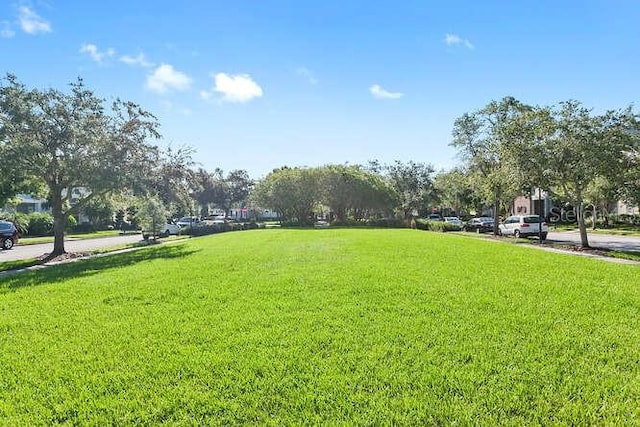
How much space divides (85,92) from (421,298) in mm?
16509

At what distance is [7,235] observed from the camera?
23.7 metres

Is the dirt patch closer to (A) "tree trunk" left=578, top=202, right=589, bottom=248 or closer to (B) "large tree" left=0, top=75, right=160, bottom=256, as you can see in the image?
(B) "large tree" left=0, top=75, right=160, bottom=256

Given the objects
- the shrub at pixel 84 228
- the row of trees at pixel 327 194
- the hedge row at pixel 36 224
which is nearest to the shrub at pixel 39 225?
the hedge row at pixel 36 224

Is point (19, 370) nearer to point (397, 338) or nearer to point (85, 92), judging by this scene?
point (397, 338)

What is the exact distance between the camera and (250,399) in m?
3.45

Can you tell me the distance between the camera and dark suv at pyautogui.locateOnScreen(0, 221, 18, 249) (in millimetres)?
23519

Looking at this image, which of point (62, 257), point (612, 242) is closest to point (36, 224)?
point (62, 257)

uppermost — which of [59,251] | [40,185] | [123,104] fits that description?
[123,104]

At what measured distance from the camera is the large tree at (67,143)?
51.2 feet

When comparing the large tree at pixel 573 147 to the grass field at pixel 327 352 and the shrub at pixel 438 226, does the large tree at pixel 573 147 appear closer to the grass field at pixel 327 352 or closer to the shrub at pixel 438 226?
the grass field at pixel 327 352

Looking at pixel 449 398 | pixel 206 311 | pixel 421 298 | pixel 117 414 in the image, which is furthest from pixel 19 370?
pixel 421 298

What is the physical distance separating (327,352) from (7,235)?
25618mm

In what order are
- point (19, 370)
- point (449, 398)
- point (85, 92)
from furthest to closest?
point (85, 92) → point (19, 370) → point (449, 398)

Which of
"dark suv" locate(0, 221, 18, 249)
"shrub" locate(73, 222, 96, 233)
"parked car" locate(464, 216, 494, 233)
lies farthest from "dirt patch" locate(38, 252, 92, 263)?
"shrub" locate(73, 222, 96, 233)
